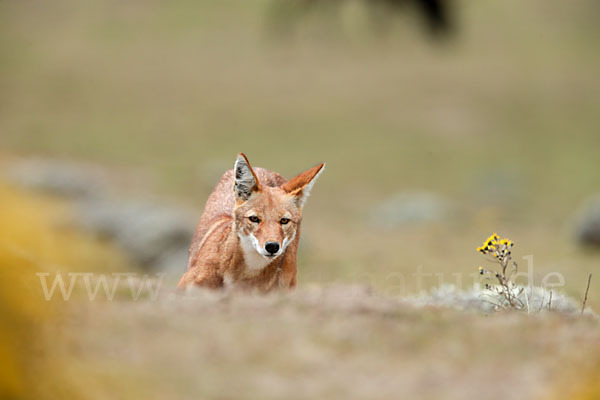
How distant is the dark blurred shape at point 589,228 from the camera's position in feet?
57.5

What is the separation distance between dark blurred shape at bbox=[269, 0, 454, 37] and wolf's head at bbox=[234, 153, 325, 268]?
2246mm

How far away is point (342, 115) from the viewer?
128 feet

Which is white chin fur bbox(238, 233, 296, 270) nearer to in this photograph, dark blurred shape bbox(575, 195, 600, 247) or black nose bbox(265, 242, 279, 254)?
black nose bbox(265, 242, 279, 254)

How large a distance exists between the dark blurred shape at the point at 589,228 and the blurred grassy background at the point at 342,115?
0.54 metres

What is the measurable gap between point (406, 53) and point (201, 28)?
45.4ft

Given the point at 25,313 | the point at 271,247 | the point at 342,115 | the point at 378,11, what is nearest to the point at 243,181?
the point at 271,247

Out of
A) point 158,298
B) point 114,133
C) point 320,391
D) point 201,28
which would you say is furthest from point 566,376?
point 201,28

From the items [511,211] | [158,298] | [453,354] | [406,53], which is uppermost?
[406,53]

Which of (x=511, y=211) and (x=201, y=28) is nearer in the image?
(x=511, y=211)

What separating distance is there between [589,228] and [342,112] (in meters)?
23.1

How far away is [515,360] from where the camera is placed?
144 inches

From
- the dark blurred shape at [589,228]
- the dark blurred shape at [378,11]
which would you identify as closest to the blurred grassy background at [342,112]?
the dark blurred shape at [589,228]

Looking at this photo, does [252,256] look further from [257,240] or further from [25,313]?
[25,313]

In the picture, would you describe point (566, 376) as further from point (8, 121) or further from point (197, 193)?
point (8, 121)
